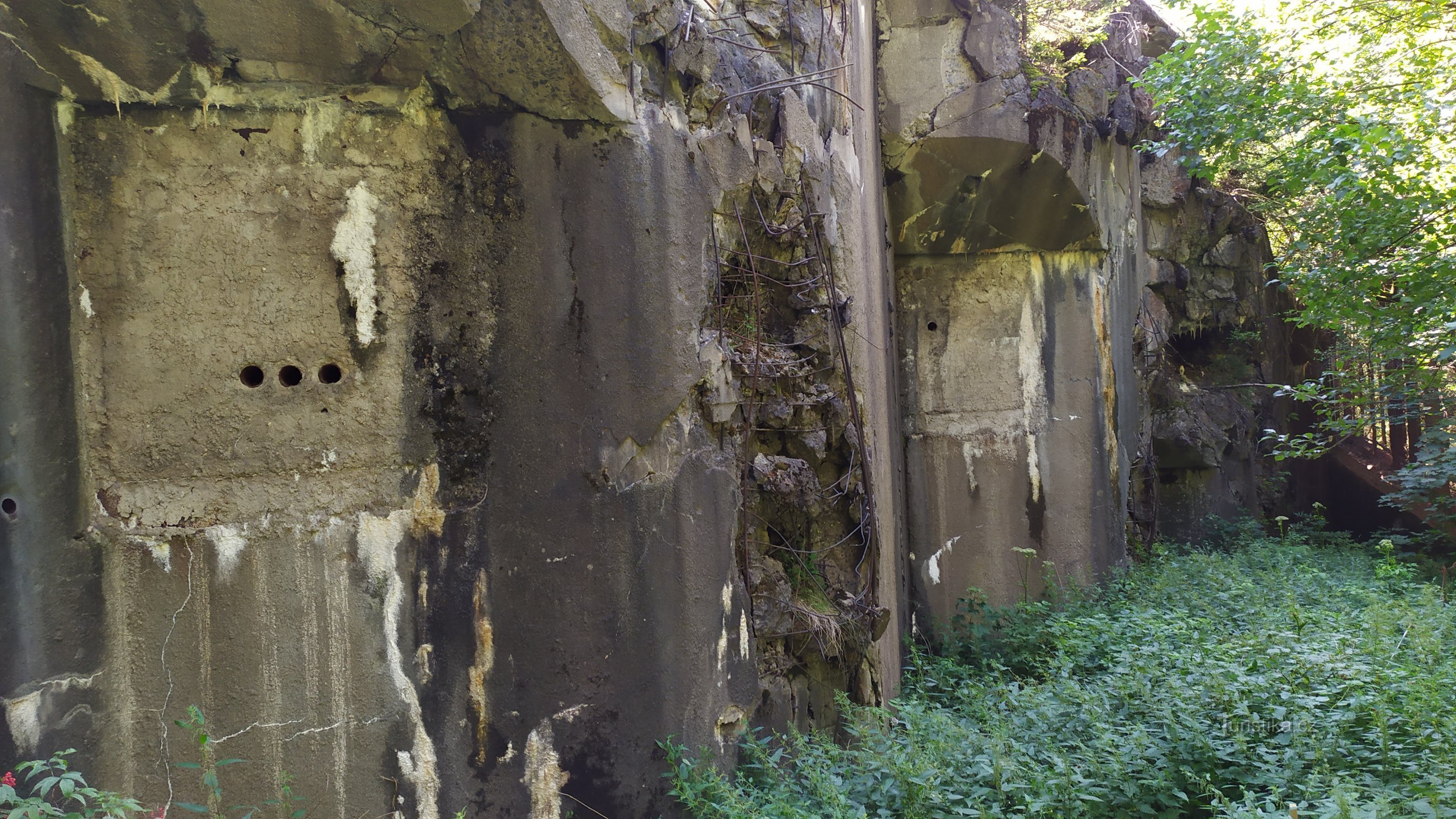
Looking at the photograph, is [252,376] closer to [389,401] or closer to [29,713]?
[389,401]

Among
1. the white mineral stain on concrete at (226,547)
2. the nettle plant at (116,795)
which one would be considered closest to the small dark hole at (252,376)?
the white mineral stain on concrete at (226,547)

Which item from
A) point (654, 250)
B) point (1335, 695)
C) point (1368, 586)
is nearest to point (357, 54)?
point (654, 250)

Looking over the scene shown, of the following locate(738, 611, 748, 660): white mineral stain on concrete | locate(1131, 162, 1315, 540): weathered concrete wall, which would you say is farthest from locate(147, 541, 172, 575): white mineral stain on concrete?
locate(1131, 162, 1315, 540): weathered concrete wall

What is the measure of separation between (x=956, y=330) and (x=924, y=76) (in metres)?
1.96

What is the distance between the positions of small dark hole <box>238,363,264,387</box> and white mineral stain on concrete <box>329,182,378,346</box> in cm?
34

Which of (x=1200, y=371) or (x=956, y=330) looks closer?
(x=956, y=330)

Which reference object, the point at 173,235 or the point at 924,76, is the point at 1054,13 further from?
the point at 173,235

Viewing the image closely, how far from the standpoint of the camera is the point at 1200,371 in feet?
37.1

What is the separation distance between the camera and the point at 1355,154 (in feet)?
17.8

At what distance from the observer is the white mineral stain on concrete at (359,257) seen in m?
3.14

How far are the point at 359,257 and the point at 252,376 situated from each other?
54 centimetres

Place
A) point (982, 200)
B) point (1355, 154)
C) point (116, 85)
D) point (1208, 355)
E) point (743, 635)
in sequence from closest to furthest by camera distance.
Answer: point (116, 85) < point (743, 635) < point (1355, 154) < point (982, 200) < point (1208, 355)

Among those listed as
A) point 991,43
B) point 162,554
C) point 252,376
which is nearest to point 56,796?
point 162,554

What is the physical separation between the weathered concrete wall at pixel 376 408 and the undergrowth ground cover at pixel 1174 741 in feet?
1.86
